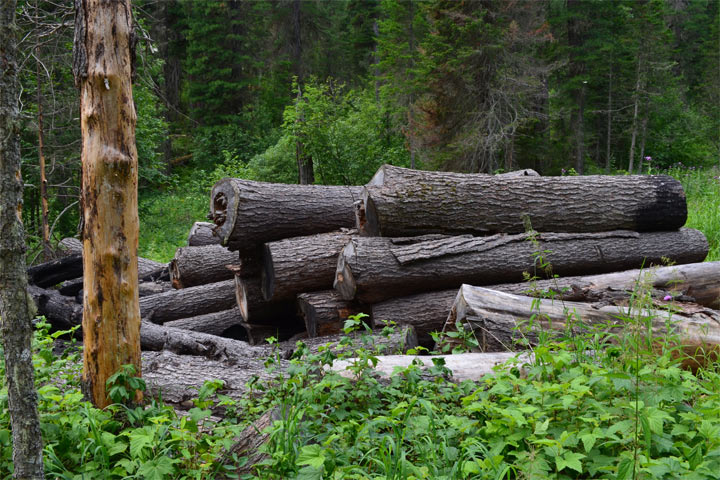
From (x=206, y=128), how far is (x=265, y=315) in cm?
2034

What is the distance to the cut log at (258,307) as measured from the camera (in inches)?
254

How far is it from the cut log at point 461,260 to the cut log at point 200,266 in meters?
2.61

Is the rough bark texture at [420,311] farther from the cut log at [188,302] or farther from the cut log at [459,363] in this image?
the cut log at [188,302]

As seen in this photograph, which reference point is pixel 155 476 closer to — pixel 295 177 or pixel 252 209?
pixel 252 209

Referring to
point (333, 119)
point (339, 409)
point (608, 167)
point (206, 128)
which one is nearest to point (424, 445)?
point (339, 409)

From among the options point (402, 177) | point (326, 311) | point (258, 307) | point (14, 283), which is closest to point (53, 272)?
point (258, 307)

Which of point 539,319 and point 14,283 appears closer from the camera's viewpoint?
point 14,283

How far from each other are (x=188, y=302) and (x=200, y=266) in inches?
27.0

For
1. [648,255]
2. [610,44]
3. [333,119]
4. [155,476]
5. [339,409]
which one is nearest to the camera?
[155,476]

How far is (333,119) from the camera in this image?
14.8m

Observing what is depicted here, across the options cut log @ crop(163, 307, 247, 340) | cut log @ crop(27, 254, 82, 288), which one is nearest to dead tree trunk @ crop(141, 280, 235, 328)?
cut log @ crop(163, 307, 247, 340)

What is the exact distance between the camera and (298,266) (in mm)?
5996

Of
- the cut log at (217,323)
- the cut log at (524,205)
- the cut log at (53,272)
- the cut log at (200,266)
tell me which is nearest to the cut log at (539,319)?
the cut log at (524,205)

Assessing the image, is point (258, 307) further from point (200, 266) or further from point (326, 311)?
point (200, 266)
